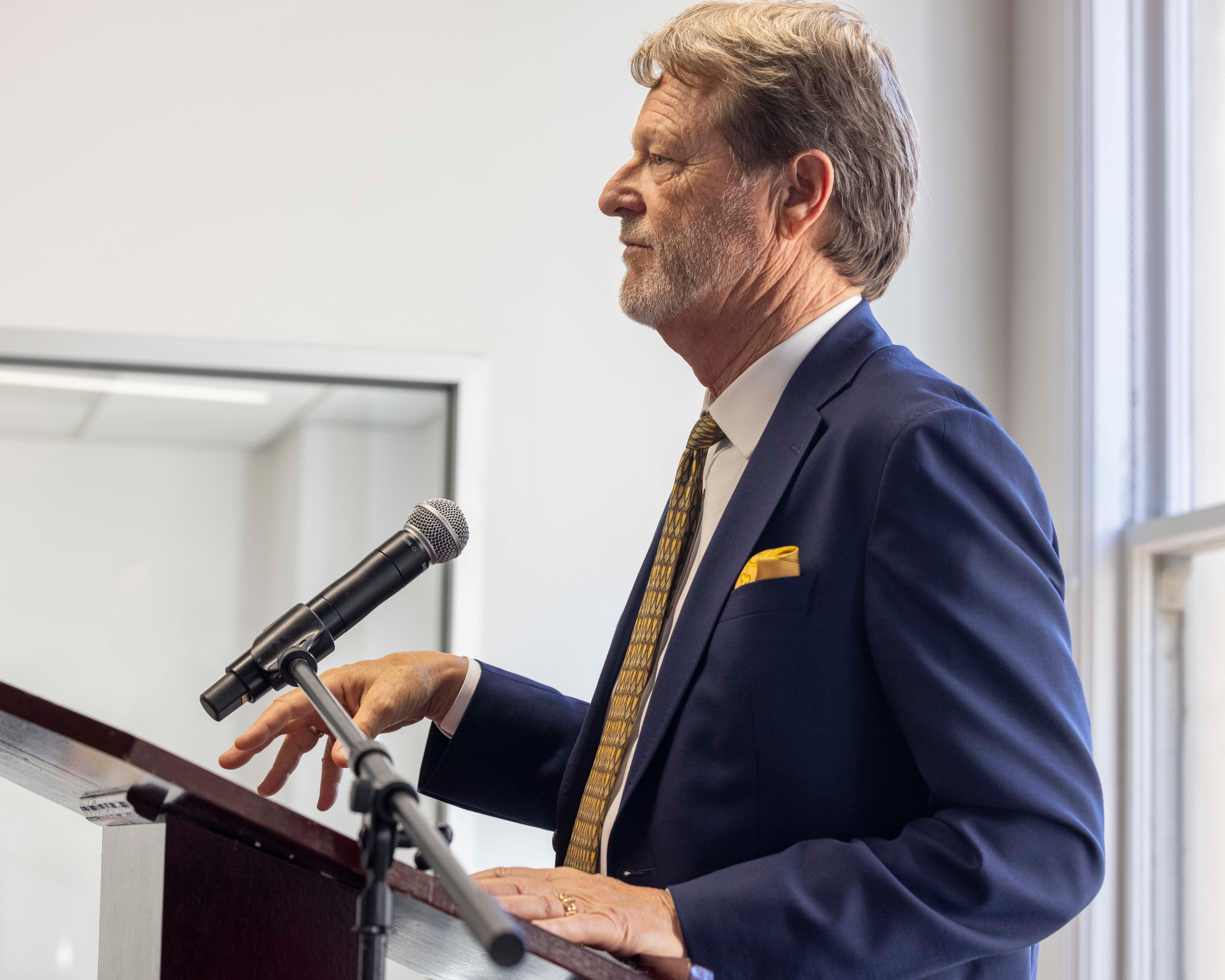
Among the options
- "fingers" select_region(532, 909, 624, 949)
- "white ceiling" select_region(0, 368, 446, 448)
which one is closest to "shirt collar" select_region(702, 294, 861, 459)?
"fingers" select_region(532, 909, 624, 949)

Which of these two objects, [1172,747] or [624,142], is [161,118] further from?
[1172,747]

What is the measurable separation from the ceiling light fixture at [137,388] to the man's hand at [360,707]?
1.39m

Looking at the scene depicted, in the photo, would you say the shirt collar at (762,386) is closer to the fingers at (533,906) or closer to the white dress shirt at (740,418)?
the white dress shirt at (740,418)

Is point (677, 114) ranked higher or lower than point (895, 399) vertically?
higher

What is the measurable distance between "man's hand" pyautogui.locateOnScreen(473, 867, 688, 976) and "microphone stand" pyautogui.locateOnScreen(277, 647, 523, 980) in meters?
0.14

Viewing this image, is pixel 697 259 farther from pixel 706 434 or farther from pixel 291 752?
pixel 291 752

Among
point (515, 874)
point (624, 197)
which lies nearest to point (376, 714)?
point (515, 874)

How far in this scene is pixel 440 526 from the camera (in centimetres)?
108

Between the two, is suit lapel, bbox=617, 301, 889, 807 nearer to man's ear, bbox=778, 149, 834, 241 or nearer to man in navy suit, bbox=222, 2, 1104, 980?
man in navy suit, bbox=222, 2, 1104, 980

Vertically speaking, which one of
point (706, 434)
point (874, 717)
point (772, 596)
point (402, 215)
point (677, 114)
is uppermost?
point (402, 215)

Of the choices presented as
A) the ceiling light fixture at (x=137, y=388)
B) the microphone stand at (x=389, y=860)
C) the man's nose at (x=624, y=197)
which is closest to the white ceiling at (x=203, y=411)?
the ceiling light fixture at (x=137, y=388)

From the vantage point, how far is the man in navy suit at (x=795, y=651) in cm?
92

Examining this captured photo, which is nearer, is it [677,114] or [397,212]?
[677,114]

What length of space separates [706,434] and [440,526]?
0.42m
